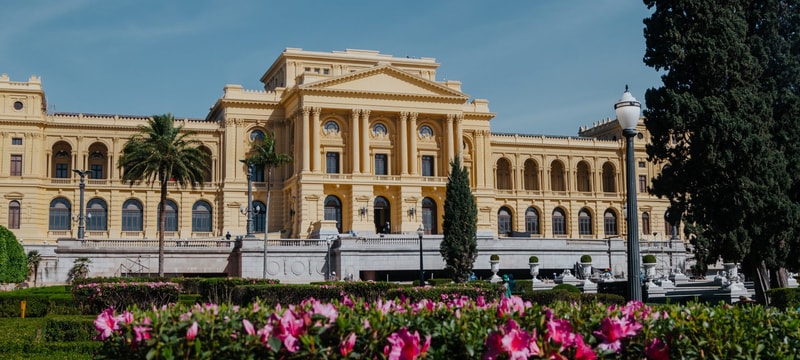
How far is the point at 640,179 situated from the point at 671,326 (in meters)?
76.8

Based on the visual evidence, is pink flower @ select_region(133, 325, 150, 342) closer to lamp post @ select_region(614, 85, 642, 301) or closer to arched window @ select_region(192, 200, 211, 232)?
lamp post @ select_region(614, 85, 642, 301)

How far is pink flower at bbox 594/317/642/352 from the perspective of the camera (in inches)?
334

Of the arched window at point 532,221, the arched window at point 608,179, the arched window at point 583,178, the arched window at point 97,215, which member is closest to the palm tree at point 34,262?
the arched window at point 97,215

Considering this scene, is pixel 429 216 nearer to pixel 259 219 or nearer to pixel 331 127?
pixel 331 127

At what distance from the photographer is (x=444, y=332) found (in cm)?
843

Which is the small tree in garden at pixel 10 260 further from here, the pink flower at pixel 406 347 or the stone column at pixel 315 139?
the pink flower at pixel 406 347

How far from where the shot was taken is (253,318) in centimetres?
847

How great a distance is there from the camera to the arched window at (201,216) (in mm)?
67062

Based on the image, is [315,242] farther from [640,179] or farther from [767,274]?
[640,179]

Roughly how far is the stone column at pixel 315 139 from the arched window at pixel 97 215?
17436mm

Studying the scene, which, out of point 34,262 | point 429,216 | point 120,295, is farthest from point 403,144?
point 120,295

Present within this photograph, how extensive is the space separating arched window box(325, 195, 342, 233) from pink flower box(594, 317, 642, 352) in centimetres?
5684

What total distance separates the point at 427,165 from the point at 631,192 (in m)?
54.1

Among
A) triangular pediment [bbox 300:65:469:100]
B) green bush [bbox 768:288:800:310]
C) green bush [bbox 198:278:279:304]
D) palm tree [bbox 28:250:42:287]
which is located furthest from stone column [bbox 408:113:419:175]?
green bush [bbox 768:288:800:310]
